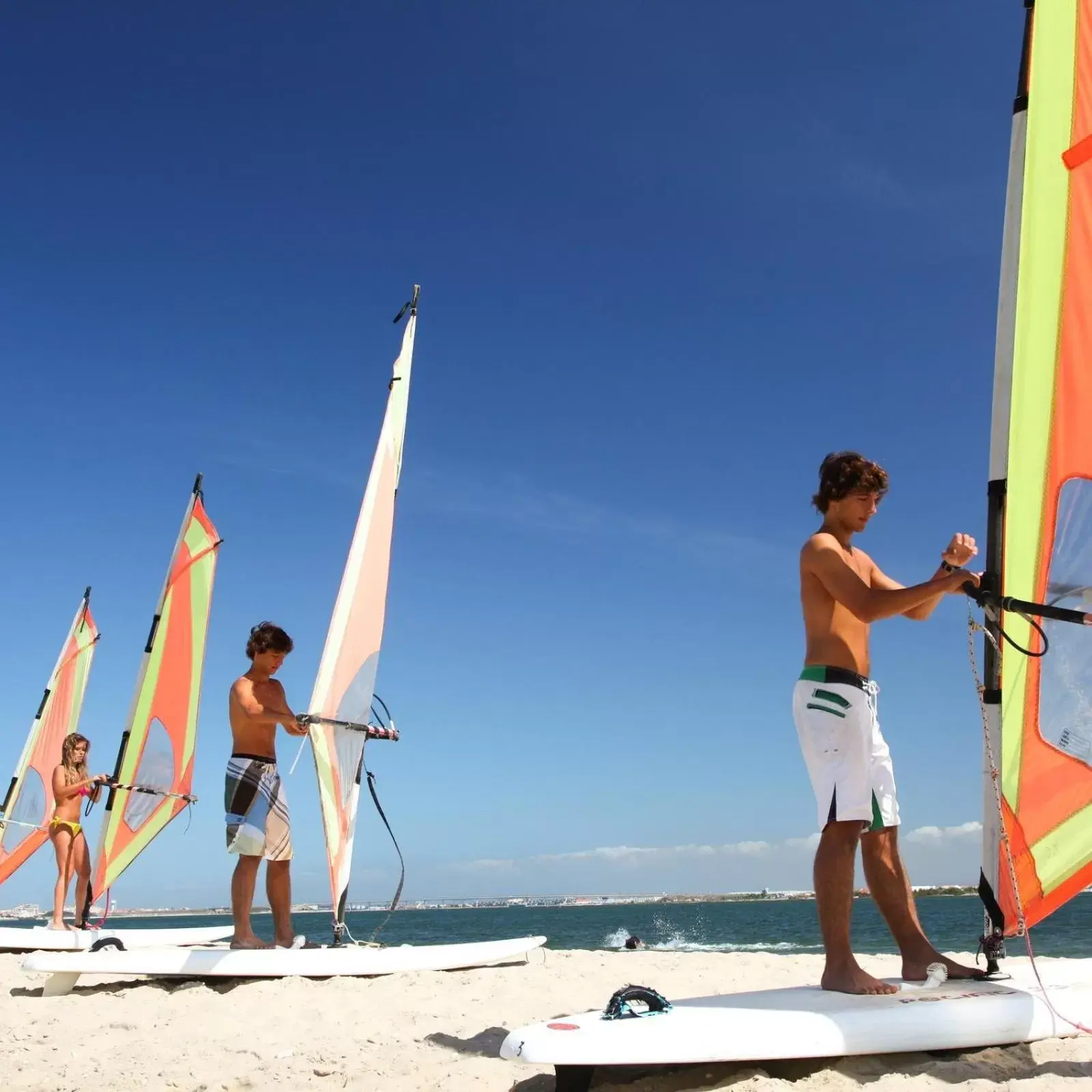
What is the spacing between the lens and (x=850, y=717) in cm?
305

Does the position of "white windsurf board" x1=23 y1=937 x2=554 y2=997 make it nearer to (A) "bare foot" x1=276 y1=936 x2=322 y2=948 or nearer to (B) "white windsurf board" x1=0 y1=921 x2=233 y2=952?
(A) "bare foot" x1=276 y1=936 x2=322 y2=948

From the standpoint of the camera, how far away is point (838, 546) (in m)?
3.24

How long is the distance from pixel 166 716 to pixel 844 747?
729 cm

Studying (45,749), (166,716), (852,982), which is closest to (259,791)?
(852,982)

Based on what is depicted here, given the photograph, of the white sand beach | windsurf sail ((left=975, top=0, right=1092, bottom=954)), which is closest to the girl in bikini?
the white sand beach

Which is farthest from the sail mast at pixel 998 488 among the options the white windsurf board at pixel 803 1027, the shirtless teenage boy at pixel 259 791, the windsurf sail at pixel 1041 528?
the shirtless teenage boy at pixel 259 791

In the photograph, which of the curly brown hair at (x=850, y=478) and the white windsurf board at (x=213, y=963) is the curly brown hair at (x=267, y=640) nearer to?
the white windsurf board at (x=213, y=963)

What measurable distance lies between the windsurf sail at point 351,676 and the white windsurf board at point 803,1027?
3564mm

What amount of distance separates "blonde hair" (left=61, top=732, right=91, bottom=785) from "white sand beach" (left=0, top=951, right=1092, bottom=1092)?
7.79ft

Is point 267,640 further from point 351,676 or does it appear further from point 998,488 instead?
point 998,488

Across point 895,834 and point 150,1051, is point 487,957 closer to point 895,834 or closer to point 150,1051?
point 150,1051

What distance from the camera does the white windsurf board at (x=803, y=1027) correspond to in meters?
2.52

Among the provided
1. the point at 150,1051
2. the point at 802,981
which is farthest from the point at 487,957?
the point at 150,1051

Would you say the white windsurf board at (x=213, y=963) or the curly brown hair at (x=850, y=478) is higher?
the curly brown hair at (x=850, y=478)
